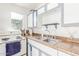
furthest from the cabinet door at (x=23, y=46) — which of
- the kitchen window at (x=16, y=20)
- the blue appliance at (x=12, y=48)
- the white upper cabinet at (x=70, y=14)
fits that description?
the white upper cabinet at (x=70, y=14)

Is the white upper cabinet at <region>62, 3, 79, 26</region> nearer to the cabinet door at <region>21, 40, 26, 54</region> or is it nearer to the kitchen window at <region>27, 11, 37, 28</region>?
the kitchen window at <region>27, 11, 37, 28</region>

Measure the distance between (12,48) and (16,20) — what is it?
1.04ft

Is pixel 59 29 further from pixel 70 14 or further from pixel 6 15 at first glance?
pixel 6 15

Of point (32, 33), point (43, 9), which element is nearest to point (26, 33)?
point (32, 33)

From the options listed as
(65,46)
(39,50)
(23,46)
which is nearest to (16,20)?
(23,46)

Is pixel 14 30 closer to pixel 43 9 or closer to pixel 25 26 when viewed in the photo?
pixel 25 26

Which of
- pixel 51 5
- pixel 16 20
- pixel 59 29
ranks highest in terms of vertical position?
pixel 51 5

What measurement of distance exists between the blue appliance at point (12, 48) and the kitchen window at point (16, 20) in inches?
7.1

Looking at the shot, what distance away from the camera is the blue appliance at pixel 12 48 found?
4.06 ft

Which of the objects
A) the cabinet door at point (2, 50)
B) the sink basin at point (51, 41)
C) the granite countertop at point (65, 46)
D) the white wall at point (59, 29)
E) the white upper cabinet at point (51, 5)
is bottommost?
the cabinet door at point (2, 50)

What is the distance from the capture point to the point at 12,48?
1272 millimetres

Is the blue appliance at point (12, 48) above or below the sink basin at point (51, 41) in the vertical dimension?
below

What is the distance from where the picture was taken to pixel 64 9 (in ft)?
4.03

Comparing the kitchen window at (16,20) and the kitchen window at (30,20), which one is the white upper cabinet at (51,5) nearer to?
the kitchen window at (30,20)
